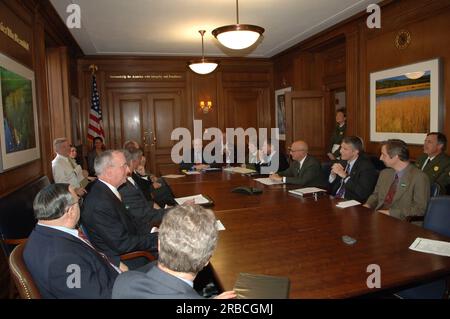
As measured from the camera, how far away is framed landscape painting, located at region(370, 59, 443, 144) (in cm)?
445

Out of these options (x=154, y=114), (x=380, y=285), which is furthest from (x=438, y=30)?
(x=154, y=114)

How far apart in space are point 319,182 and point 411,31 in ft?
7.81

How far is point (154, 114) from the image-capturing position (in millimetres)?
8438

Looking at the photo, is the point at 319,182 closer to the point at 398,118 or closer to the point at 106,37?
the point at 398,118

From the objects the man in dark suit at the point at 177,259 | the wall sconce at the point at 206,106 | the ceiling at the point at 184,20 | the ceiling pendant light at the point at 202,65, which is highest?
the ceiling at the point at 184,20

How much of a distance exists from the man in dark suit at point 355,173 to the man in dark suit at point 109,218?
2135mm

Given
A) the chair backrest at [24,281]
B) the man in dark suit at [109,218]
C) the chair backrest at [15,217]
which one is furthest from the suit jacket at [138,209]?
the chair backrest at [24,281]

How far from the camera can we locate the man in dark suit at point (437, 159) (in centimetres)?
409

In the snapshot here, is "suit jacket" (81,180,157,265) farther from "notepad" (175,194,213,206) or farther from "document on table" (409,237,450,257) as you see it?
"document on table" (409,237,450,257)

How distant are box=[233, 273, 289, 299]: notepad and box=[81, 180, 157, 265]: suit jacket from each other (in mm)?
1027

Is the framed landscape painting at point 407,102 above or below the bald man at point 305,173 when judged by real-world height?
above

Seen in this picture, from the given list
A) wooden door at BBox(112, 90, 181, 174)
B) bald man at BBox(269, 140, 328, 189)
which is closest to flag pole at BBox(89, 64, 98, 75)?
wooden door at BBox(112, 90, 181, 174)

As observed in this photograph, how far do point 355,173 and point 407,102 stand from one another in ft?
5.84

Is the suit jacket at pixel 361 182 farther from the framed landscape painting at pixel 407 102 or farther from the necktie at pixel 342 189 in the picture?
the framed landscape painting at pixel 407 102
